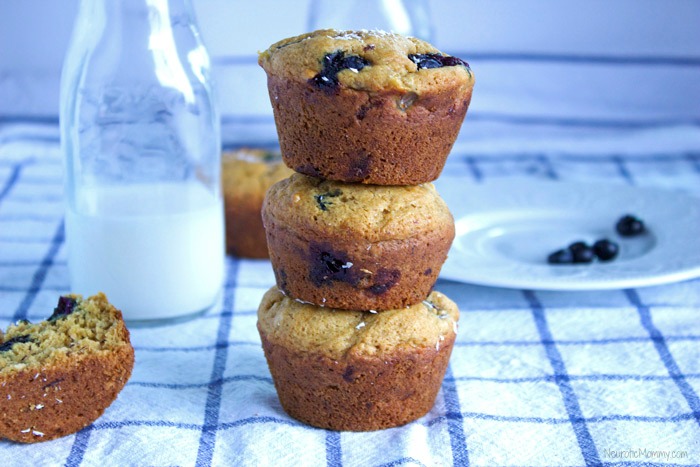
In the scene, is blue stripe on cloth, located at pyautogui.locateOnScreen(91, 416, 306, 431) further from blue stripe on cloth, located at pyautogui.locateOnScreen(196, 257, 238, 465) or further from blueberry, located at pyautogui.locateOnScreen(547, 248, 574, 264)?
blueberry, located at pyautogui.locateOnScreen(547, 248, 574, 264)

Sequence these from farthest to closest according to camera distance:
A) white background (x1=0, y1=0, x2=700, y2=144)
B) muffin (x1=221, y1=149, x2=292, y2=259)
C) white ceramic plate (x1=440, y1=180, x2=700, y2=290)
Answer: white background (x1=0, y1=0, x2=700, y2=144) → muffin (x1=221, y1=149, x2=292, y2=259) → white ceramic plate (x1=440, y1=180, x2=700, y2=290)

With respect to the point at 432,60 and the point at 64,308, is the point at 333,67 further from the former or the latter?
the point at 64,308

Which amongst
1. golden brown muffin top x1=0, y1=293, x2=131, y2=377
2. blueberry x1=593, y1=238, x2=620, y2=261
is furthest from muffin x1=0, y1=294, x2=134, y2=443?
blueberry x1=593, y1=238, x2=620, y2=261

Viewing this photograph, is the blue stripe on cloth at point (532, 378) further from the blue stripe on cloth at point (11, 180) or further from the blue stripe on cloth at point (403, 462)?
the blue stripe on cloth at point (11, 180)

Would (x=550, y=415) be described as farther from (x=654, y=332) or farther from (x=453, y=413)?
(x=654, y=332)

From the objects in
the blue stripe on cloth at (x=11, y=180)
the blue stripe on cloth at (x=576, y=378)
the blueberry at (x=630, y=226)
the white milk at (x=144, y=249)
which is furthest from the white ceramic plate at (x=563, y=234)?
the blue stripe on cloth at (x=11, y=180)

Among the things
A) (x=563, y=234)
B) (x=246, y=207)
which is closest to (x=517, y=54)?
(x=563, y=234)
